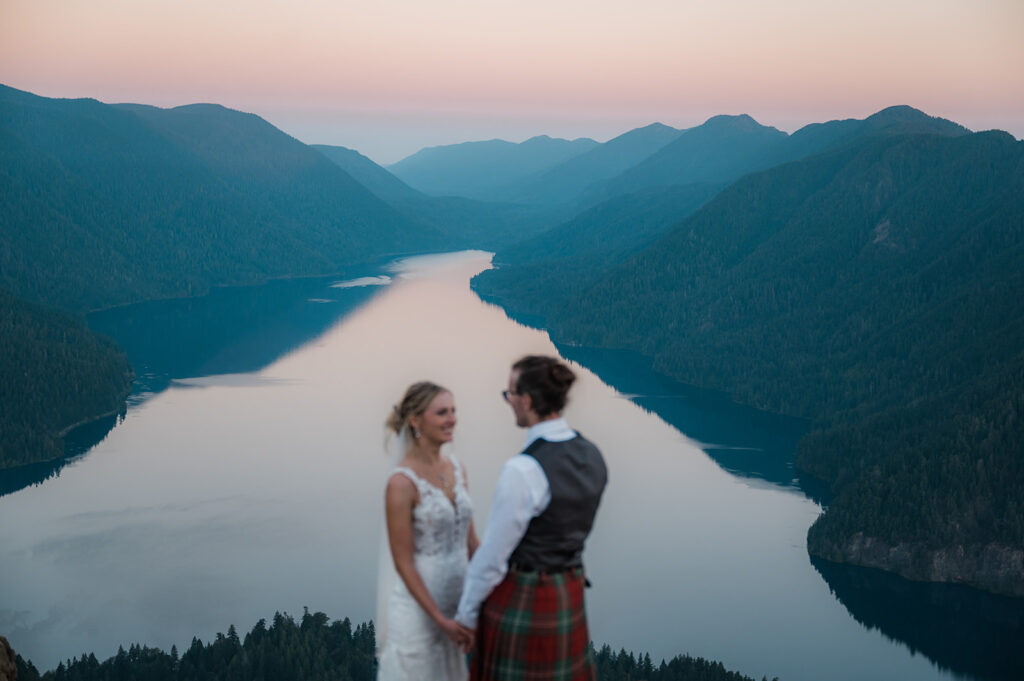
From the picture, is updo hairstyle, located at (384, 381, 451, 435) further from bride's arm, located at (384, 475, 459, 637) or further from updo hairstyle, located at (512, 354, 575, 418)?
updo hairstyle, located at (512, 354, 575, 418)

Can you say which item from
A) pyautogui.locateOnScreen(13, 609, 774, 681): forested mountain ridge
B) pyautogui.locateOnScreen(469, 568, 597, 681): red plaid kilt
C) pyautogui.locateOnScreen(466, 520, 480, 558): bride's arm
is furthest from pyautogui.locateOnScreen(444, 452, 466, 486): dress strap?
pyautogui.locateOnScreen(13, 609, 774, 681): forested mountain ridge

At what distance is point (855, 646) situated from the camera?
7606 cm

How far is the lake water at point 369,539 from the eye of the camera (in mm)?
75188

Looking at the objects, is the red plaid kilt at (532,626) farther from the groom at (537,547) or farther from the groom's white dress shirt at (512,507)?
the groom's white dress shirt at (512,507)

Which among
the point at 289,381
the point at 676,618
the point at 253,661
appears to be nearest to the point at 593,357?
the point at 289,381

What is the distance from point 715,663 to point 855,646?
46.2ft

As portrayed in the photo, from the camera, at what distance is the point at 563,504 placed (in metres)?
10.1

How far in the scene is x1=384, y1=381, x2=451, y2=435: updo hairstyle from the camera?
34.9ft

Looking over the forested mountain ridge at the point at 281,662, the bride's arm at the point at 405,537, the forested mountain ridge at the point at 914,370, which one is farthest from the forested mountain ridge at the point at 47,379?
the bride's arm at the point at 405,537


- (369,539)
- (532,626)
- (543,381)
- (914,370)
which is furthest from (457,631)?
(914,370)

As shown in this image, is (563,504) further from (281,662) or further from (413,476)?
(281,662)

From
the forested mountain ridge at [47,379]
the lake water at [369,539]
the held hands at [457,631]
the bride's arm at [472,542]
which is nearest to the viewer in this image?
the held hands at [457,631]

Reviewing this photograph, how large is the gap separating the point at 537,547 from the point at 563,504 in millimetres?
508

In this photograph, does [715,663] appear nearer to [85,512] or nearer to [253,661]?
[253,661]
